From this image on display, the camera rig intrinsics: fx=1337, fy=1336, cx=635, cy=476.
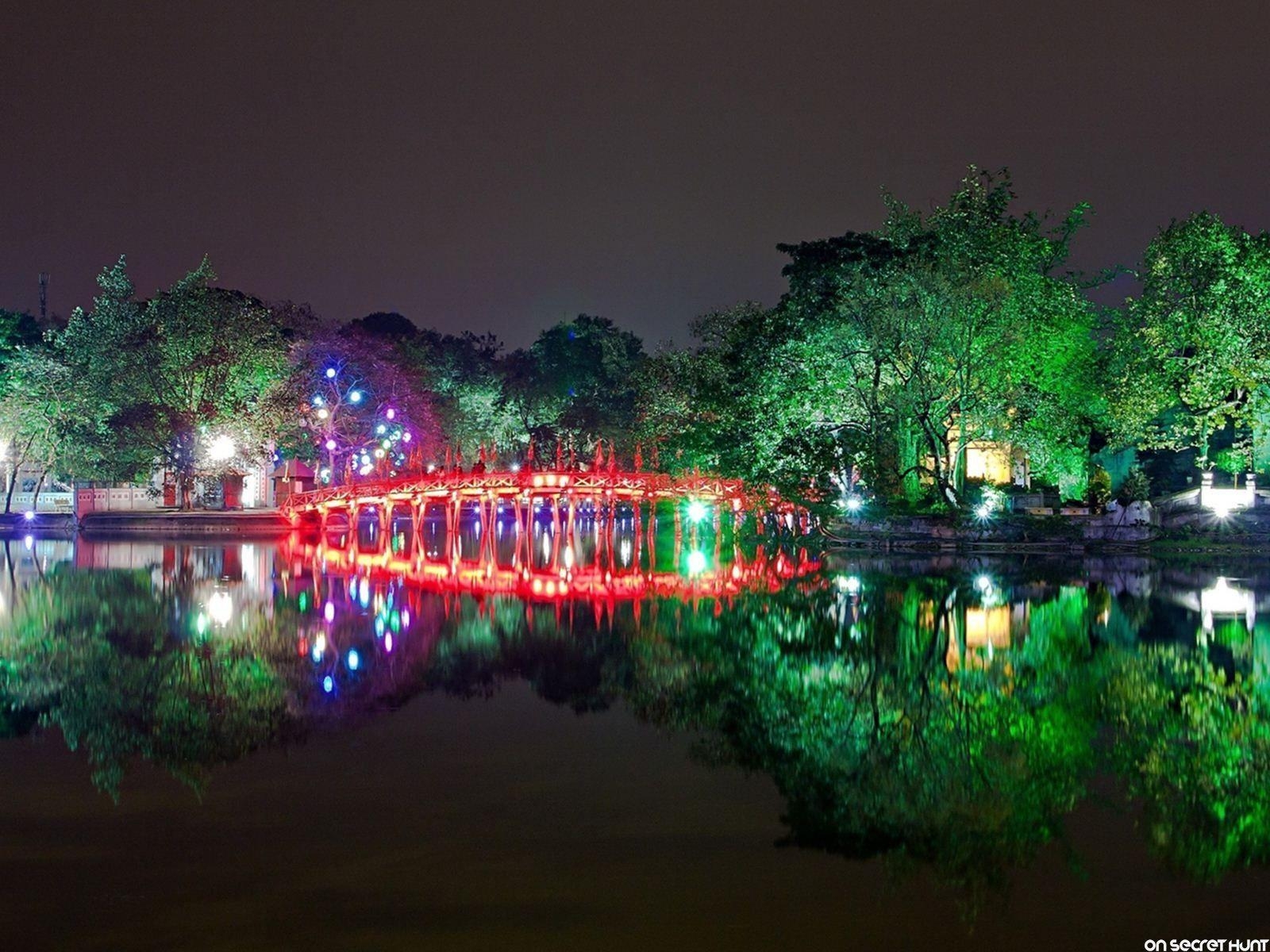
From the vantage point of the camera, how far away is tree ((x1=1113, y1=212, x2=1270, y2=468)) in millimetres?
30797

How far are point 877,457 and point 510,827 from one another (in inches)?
977

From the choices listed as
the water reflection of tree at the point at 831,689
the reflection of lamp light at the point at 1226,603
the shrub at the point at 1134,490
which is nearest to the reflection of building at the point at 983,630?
the water reflection of tree at the point at 831,689

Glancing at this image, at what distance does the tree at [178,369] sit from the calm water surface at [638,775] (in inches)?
939

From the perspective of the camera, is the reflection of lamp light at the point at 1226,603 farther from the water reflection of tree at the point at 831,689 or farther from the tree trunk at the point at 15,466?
the tree trunk at the point at 15,466

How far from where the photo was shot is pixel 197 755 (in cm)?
1119

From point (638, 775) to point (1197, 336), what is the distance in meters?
25.2

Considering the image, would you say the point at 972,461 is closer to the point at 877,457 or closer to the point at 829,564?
the point at 877,457

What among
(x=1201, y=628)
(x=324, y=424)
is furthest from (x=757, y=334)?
(x=324, y=424)

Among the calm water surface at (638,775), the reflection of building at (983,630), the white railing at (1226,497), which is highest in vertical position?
the white railing at (1226,497)

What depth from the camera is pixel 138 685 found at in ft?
47.5

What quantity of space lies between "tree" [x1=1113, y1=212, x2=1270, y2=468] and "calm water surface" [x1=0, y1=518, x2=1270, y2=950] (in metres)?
11.3

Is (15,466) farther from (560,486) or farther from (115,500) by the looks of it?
(560,486)

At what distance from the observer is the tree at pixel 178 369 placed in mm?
44188

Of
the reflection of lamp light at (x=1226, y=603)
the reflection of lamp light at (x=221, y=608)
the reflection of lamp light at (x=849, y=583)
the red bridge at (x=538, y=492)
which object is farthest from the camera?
the red bridge at (x=538, y=492)
